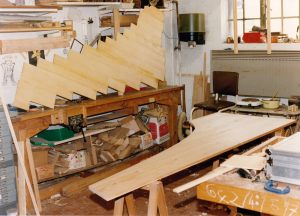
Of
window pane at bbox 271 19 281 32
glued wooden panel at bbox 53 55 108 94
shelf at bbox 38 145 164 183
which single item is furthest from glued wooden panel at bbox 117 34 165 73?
window pane at bbox 271 19 281 32

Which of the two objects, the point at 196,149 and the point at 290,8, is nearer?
the point at 196,149

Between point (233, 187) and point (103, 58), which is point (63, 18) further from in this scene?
point (233, 187)

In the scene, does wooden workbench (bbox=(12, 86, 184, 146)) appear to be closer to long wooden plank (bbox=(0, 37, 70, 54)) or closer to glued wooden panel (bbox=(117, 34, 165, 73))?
glued wooden panel (bbox=(117, 34, 165, 73))

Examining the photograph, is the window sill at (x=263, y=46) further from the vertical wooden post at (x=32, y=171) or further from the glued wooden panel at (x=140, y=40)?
the vertical wooden post at (x=32, y=171)

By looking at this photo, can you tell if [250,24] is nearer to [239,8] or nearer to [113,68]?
[239,8]

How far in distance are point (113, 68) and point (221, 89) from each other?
5.17ft

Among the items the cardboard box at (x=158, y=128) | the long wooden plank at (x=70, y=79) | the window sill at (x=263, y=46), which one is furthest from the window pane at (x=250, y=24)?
the long wooden plank at (x=70, y=79)

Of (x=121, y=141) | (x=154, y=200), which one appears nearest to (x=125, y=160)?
(x=121, y=141)

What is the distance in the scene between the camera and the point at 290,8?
18.6 ft

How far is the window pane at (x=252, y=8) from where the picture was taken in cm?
597

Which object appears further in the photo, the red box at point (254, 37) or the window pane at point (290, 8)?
the red box at point (254, 37)

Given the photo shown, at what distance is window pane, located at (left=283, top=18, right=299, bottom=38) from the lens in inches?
223

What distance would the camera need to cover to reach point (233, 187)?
239 cm

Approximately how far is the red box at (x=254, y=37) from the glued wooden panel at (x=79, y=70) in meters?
2.08
